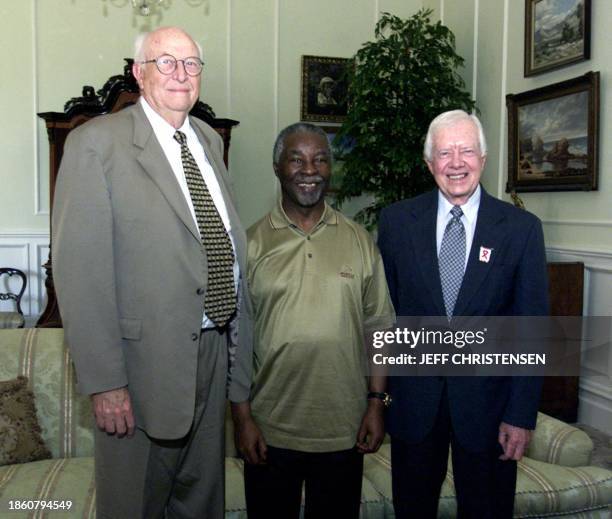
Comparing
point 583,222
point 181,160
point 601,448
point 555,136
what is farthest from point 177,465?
point 555,136

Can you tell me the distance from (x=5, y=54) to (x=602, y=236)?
15.7 ft

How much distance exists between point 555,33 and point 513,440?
363 centimetres

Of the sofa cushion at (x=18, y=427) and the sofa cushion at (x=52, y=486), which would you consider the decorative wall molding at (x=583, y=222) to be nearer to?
the sofa cushion at (x=52, y=486)

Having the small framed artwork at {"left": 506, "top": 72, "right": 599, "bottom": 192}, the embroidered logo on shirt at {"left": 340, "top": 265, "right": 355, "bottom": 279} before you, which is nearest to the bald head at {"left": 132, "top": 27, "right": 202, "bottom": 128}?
the embroidered logo on shirt at {"left": 340, "top": 265, "right": 355, "bottom": 279}

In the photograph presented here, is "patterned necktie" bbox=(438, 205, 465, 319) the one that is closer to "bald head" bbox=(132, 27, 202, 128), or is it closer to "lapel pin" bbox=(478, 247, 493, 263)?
"lapel pin" bbox=(478, 247, 493, 263)

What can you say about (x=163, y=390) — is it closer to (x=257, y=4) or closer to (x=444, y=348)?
(x=444, y=348)

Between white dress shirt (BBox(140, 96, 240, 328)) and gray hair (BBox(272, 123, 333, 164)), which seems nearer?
white dress shirt (BBox(140, 96, 240, 328))

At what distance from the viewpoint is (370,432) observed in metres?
1.88

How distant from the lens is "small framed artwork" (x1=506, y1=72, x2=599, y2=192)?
4.29 metres

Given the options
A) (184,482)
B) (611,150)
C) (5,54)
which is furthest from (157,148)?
A: (5,54)

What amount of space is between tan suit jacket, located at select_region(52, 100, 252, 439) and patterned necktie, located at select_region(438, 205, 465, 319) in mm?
632

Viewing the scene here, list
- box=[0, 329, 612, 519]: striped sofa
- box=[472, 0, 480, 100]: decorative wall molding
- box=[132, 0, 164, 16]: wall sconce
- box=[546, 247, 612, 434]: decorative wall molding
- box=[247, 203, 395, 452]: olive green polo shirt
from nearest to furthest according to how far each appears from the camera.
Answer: box=[247, 203, 395, 452]: olive green polo shirt → box=[0, 329, 612, 519]: striped sofa → box=[546, 247, 612, 434]: decorative wall molding → box=[132, 0, 164, 16]: wall sconce → box=[472, 0, 480, 100]: decorative wall molding

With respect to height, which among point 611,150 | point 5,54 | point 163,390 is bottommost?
point 163,390

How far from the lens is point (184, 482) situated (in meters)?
1.85
